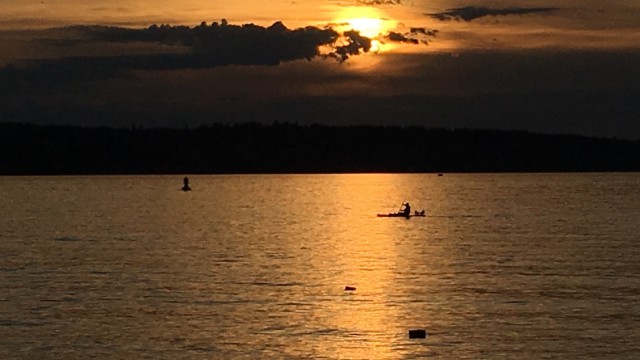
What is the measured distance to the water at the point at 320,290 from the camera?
39562 mm

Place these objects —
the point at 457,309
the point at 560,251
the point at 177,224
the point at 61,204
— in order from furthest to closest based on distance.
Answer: the point at 61,204 → the point at 177,224 → the point at 560,251 → the point at 457,309

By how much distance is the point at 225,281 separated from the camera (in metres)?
58.9

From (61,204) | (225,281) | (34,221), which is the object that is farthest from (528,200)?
(225,281)

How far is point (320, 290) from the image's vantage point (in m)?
54.6

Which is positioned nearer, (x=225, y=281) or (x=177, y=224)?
(x=225, y=281)

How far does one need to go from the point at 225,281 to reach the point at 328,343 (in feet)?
64.8

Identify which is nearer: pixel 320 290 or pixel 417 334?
pixel 417 334

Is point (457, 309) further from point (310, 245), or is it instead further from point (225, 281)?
point (310, 245)

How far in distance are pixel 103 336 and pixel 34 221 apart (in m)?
79.0

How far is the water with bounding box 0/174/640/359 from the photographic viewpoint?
39.6 m

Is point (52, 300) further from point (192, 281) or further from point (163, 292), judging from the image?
point (192, 281)

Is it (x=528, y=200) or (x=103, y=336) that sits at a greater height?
(x=528, y=200)

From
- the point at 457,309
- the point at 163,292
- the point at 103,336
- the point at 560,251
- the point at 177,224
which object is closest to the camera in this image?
the point at 103,336

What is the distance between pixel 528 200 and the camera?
558 ft
